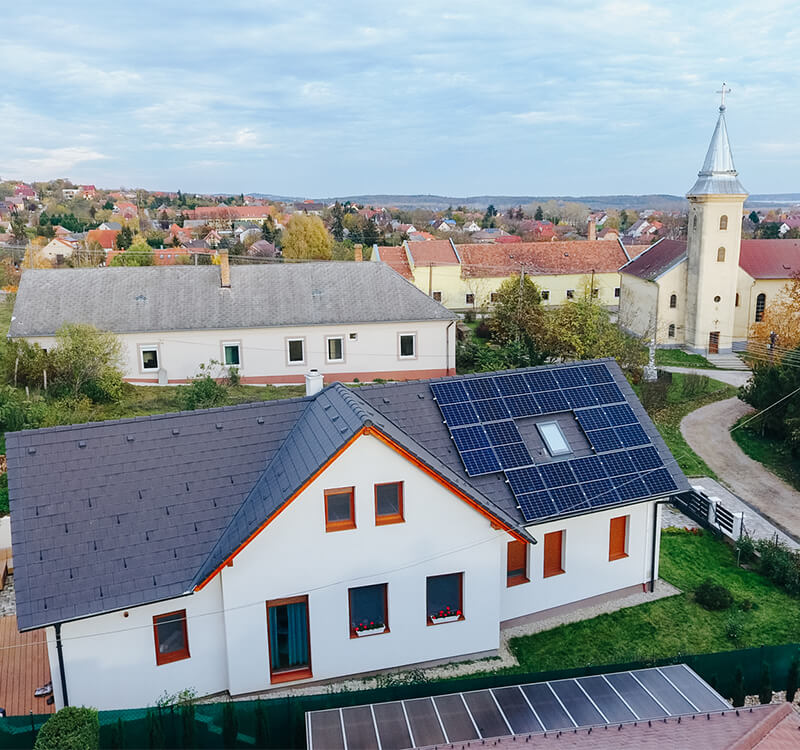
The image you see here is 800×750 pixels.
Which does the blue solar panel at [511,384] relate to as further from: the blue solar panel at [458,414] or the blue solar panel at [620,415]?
the blue solar panel at [620,415]

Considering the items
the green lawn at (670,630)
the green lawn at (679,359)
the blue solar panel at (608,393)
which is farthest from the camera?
the green lawn at (679,359)

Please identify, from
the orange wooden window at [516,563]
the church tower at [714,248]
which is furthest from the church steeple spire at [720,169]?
the orange wooden window at [516,563]

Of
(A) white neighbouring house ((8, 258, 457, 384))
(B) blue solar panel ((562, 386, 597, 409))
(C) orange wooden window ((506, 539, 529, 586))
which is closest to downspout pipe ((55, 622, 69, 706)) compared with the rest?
(C) orange wooden window ((506, 539, 529, 586))

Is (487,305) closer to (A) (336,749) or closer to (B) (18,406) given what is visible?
(B) (18,406)

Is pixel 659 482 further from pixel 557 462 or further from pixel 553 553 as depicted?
pixel 553 553

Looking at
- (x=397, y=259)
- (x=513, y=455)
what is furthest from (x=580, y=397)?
(x=397, y=259)
